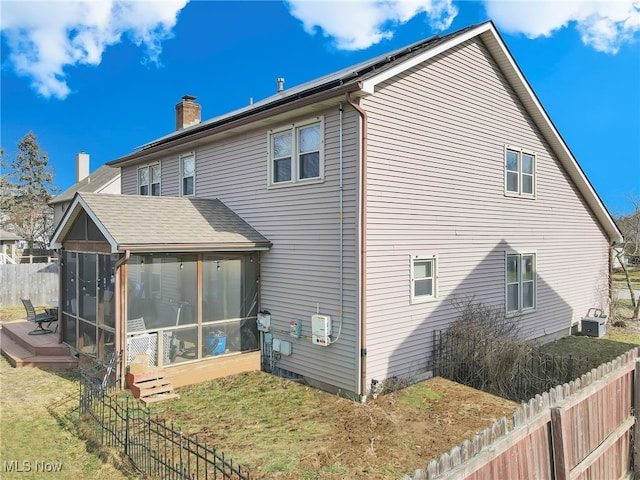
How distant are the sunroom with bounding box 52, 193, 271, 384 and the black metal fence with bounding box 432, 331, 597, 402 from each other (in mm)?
4383

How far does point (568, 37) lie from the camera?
15227 millimetres

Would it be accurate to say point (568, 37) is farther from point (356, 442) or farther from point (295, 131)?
point (356, 442)

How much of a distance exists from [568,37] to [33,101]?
45.7 m

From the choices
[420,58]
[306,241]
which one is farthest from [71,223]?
[420,58]

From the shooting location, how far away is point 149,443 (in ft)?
18.2

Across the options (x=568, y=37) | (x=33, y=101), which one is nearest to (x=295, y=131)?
(x=568, y=37)

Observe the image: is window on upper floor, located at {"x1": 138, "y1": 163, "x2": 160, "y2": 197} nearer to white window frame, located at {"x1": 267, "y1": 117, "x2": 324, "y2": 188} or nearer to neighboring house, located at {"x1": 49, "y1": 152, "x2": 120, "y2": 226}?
white window frame, located at {"x1": 267, "y1": 117, "x2": 324, "y2": 188}

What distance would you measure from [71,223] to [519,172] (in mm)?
11974

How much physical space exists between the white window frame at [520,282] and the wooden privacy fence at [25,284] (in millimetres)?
20144

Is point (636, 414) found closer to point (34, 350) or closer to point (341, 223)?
point (341, 223)

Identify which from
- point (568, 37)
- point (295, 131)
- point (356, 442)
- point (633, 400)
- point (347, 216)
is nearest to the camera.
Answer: point (633, 400)

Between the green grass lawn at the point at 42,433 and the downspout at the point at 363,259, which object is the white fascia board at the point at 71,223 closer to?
the green grass lawn at the point at 42,433

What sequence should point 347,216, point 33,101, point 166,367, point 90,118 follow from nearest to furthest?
point 347,216, point 166,367, point 33,101, point 90,118

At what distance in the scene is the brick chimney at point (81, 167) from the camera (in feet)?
116
